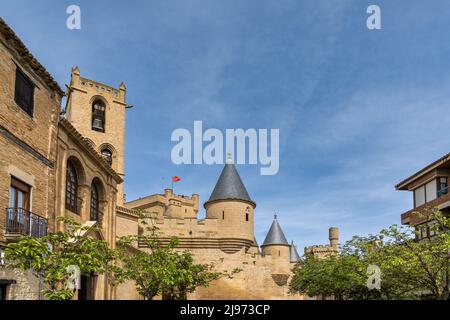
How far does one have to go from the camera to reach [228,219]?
4400cm

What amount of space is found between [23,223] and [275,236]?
40499 mm

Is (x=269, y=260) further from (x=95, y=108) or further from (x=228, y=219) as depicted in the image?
(x=95, y=108)

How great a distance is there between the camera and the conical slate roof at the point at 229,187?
4488 centimetres

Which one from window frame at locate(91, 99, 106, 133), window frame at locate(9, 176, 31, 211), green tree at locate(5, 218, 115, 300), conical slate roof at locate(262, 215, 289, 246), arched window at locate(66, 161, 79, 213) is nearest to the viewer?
green tree at locate(5, 218, 115, 300)

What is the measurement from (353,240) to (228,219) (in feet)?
57.7

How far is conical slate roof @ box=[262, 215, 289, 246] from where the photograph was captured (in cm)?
5441

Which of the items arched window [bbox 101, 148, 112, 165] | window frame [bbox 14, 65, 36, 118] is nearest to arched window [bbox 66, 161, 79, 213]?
window frame [bbox 14, 65, 36, 118]

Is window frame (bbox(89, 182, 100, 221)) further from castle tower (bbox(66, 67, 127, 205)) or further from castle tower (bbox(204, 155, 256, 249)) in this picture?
castle tower (bbox(204, 155, 256, 249))

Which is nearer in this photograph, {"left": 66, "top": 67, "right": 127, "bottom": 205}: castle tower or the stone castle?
the stone castle

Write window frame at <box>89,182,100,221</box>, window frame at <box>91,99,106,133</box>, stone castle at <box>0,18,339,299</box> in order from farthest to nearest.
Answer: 1. window frame at <box>91,99,106,133</box>
2. window frame at <box>89,182,100,221</box>
3. stone castle at <box>0,18,339,299</box>

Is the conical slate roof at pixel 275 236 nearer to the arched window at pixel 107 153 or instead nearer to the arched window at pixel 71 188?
the arched window at pixel 107 153

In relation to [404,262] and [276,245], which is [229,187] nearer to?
[276,245]

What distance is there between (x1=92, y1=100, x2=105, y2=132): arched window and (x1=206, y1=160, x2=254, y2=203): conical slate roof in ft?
36.5
